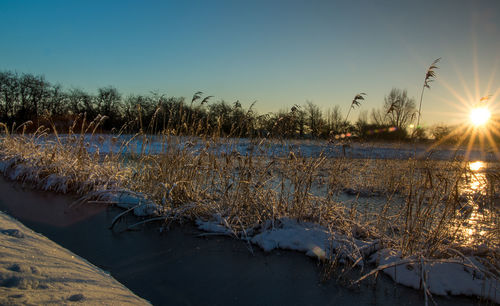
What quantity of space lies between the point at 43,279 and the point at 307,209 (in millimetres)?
3066

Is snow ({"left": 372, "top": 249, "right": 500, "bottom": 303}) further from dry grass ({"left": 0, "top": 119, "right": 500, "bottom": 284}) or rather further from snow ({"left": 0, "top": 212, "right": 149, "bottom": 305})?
snow ({"left": 0, "top": 212, "right": 149, "bottom": 305})

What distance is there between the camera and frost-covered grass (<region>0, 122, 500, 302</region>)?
113 inches

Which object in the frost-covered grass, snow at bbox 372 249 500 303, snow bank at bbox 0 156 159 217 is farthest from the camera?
snow bank at bbox 0 156 159 217

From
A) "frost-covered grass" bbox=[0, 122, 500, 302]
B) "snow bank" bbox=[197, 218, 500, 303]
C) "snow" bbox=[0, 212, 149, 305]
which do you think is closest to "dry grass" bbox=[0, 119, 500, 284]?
"frost-covered grass" bbox=[0, 122, 500, 302]

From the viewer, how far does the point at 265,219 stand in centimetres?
388

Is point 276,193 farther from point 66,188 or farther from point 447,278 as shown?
point 66,188

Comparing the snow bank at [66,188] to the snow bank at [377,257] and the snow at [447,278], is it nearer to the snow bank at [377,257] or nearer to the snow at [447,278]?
the snow bank at [377,257]

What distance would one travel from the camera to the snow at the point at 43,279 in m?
1.33

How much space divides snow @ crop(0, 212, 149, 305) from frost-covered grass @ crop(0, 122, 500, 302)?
1.77 meters

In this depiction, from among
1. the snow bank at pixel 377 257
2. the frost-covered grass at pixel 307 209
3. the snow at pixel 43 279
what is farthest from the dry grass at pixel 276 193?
the snow at pixel 43 279

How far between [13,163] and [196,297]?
22.3 feet

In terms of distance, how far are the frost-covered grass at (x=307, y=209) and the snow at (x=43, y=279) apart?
1.77 m

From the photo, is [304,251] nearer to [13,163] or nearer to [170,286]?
[170,286]

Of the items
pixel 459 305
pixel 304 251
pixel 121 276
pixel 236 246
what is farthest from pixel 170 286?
pixel 459 305
